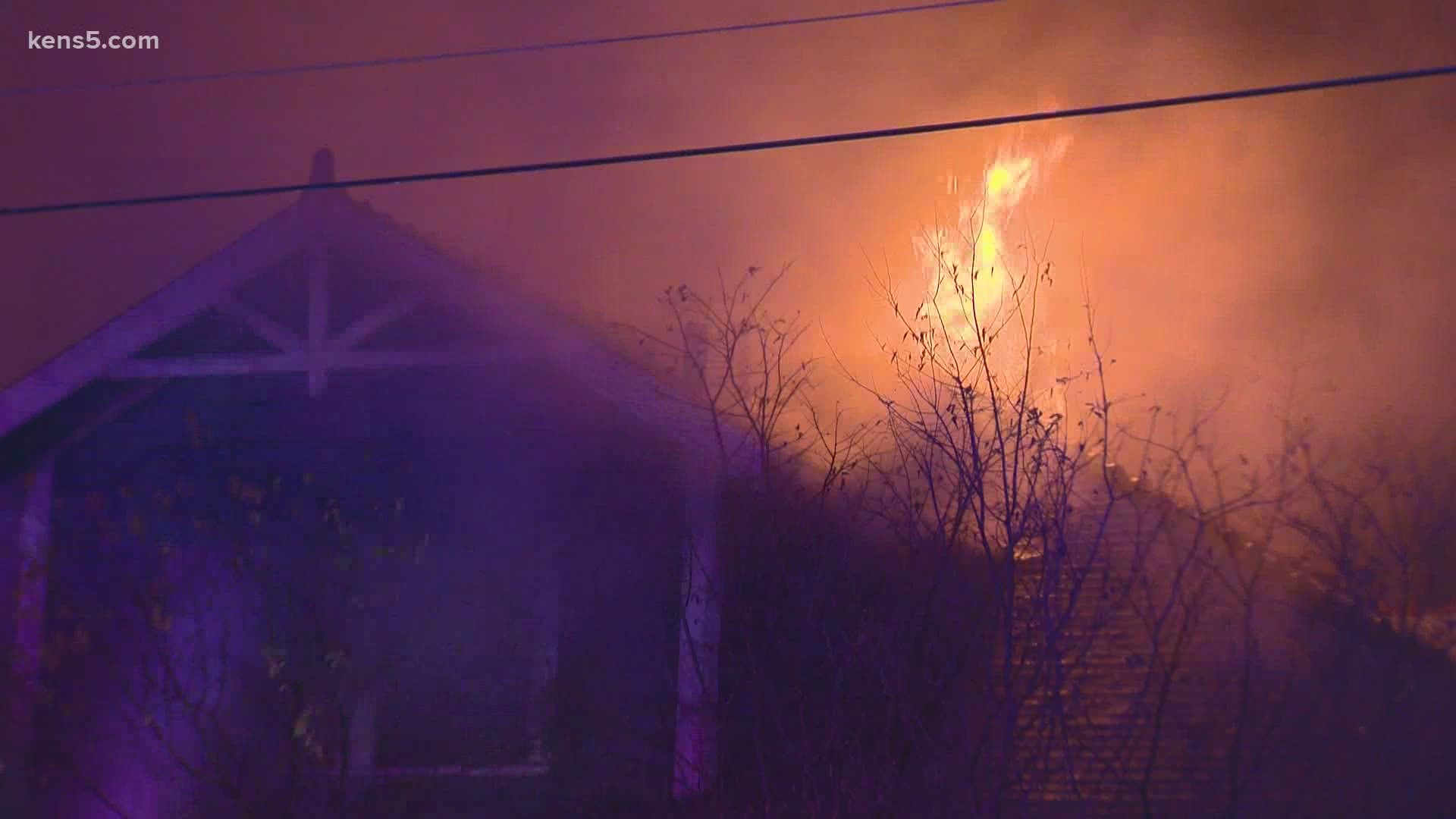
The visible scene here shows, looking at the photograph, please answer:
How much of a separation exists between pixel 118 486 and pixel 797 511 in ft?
16.0

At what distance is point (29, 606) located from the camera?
785 cm

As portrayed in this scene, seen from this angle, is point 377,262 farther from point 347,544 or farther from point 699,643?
point 699,643

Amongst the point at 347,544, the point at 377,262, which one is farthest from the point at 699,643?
the point at 377,262

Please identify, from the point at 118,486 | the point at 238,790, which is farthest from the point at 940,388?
the point at 118,486

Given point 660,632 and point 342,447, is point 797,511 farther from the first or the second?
point 342,447

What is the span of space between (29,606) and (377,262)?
11.2ft

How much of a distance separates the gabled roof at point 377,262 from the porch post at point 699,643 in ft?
1.76

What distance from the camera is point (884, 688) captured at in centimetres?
605

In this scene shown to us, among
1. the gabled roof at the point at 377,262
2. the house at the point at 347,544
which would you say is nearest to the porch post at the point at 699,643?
the house at the point at 347,544

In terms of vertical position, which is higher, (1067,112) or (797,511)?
(1067,112)

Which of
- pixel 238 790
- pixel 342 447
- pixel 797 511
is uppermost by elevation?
pixel 342 447

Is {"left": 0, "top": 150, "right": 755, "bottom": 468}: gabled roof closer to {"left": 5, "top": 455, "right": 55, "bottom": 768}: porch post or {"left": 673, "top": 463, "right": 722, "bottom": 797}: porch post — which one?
{"left": 673, "top": 463, "right": 722, "bottom": 797}: porch post

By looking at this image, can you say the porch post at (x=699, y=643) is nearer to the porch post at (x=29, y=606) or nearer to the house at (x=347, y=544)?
the house at (x=347, y=544)

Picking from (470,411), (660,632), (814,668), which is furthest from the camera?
(470,411)
